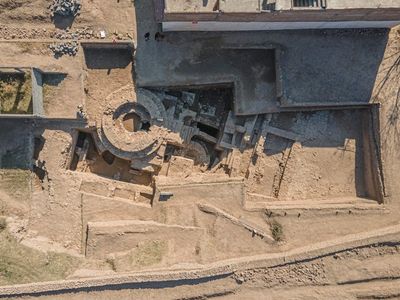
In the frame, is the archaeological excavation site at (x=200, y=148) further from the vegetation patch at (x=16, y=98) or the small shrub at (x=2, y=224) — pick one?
the small shrub at (x=2, y=224)

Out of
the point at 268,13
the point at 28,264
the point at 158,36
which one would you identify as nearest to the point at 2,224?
the point at 28,264

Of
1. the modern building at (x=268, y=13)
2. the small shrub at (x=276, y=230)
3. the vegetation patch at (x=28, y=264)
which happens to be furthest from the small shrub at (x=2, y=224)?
the small shrub at (x=276, y=230)

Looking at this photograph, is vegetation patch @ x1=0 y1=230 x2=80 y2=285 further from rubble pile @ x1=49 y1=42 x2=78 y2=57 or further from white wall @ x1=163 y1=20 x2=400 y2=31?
white wall @ x1=163 y1=20 x2=400 y2=31

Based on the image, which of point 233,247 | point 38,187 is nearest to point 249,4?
point 233,247

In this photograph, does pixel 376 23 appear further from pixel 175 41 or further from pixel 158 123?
pixel 158 123

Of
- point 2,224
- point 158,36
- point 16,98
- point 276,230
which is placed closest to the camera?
point 2,224

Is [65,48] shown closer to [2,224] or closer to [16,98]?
[16,98]
